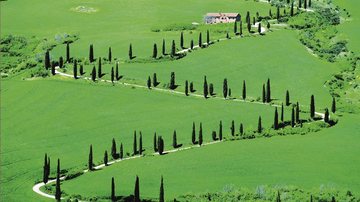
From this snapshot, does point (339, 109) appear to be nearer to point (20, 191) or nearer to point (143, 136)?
point (143, 136)

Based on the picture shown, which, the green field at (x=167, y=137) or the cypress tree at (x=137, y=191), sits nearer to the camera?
the cypress tree at (x=137, y=191)

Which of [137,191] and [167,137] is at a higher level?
[137,191]

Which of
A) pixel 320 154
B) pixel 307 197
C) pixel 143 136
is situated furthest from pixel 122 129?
pixel 307 197

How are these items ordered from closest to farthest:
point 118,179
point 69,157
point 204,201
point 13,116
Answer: point 204,201
point 118,179
point 69,157
point 13,116

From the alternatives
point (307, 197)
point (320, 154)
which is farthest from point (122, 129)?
point (307, 197)

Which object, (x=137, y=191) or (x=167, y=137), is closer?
(x=137, y=191)

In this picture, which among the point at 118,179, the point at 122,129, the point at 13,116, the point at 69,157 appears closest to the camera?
the point at 118,179

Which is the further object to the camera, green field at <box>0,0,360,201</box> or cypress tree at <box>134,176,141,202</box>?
green field at <box>0,0,360,201</box>

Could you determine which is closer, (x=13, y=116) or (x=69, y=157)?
(x=69, y=157)

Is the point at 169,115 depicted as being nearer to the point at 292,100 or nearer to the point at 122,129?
the point at 122,129
